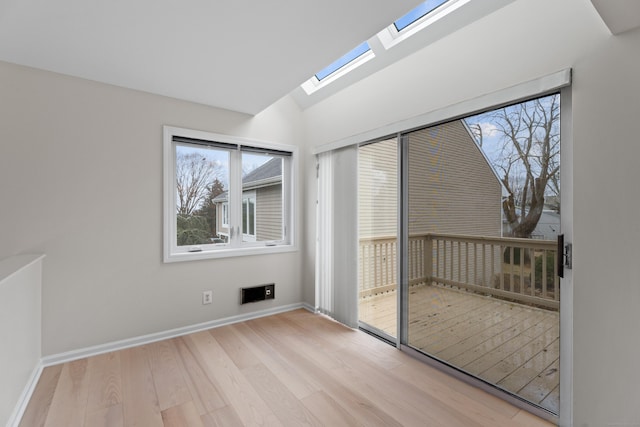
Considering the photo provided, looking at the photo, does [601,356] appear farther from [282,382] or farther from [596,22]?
[282,382]

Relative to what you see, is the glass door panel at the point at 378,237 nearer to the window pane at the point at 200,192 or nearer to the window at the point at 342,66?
the window at the point at 342,66

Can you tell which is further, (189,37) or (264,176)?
(264,176)

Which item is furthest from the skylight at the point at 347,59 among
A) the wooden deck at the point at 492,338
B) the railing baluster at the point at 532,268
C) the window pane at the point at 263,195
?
the wooden deck at the point at 492,338

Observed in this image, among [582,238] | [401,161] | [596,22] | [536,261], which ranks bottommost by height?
[536,261]

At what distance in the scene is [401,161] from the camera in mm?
Answer: 2547

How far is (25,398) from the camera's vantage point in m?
1.87

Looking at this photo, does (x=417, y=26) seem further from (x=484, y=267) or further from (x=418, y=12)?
(x=484, y=267)

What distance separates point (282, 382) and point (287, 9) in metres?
2.43

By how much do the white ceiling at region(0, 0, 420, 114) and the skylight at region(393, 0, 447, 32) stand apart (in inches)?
26.1

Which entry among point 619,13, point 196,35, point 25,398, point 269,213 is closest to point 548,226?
point 619,13

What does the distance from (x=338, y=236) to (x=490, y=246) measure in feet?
5.08

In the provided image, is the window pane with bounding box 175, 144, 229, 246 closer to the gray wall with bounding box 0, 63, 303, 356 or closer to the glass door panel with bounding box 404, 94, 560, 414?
the gray wall with bounding box 0, 63, 303, 356

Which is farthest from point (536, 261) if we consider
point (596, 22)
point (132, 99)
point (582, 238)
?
point (132, 99)

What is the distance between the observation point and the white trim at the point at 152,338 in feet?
7.82
